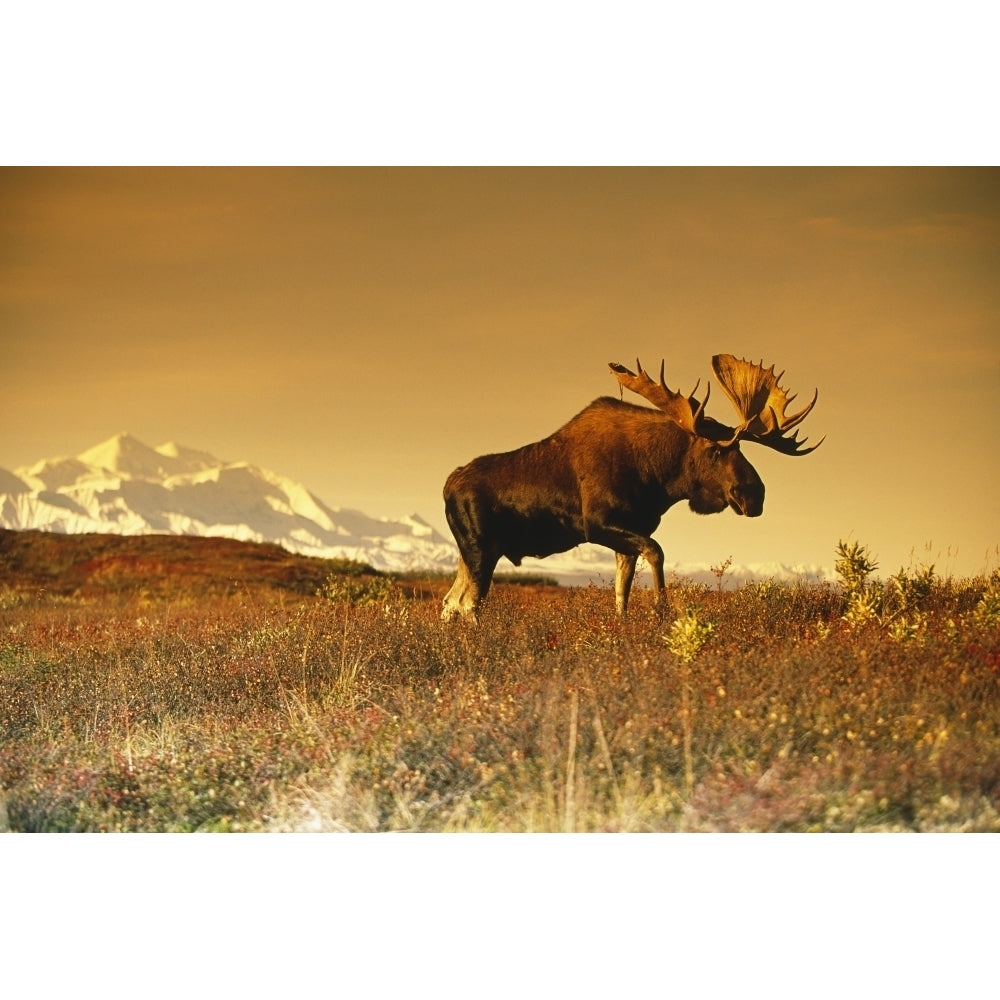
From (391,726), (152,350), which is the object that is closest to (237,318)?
(152,350)

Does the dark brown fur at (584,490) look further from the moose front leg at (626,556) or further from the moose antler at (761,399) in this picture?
the moose antler at (761,399)

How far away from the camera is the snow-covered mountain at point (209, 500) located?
6.80m

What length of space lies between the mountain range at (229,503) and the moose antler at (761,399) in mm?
1056

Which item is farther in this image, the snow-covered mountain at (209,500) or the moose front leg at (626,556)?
the snow-covered mountain at (209,500)

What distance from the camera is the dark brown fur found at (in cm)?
667

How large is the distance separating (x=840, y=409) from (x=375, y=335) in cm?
241

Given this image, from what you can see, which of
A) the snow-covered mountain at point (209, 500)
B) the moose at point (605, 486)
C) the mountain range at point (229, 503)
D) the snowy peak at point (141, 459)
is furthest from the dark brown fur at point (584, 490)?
the snowy peak at point (141, 459)

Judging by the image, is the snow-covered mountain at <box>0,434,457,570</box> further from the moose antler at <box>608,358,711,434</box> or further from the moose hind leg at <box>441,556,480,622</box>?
the moose antler at <box>608,358,711,434</box>

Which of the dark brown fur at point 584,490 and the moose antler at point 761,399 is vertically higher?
the moose antler at point 761,399

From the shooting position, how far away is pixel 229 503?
7082 millimetres

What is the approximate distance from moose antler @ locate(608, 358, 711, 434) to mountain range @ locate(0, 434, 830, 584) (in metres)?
0.83

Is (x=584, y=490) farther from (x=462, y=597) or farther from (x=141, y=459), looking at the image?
(x=141, y=459)
